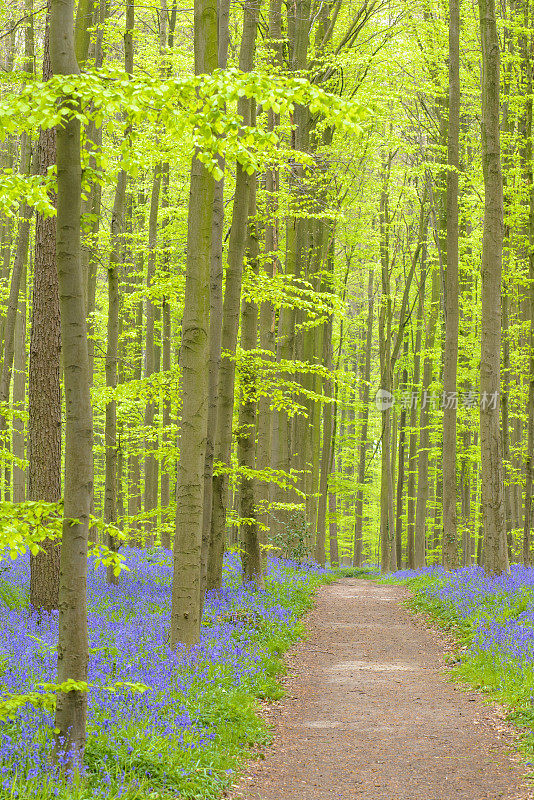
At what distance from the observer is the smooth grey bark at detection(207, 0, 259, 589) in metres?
10.9

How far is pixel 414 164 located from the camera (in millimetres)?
23531

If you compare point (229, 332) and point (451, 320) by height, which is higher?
point (451, 320)

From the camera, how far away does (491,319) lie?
1362 centimetres

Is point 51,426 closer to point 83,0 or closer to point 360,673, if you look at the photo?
point 360,673

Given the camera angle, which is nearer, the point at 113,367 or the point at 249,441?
the point at 249,441

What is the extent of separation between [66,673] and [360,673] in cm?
656

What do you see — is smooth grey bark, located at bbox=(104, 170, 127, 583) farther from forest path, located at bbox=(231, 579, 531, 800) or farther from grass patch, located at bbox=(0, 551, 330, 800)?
forest path, located at bbox=(231, 579, 531, 800)

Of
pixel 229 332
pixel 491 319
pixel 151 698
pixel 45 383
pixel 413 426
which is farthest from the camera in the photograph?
pixel 413 426

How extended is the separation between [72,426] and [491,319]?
10.7 meters

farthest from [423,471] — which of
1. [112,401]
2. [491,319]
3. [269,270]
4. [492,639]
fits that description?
[492,639]

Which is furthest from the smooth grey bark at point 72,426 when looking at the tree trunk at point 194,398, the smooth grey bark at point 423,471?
the smooth grey bark at point 423,471

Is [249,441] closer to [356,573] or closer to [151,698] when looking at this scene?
[151,698]

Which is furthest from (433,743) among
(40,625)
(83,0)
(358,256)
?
(358,256)

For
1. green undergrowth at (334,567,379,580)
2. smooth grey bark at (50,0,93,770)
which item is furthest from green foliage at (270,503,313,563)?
smooth grey bark at (50,0,93,770)
